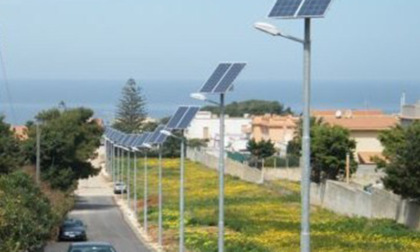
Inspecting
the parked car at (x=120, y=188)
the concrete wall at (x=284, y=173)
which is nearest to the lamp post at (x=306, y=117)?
the parked car at (x=120, y=188)

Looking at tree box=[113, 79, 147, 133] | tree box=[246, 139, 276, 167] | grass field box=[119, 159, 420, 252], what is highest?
tree box=[113, 79, 147, 133]

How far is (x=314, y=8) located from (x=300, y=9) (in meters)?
0.22

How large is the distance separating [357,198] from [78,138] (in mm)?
26435

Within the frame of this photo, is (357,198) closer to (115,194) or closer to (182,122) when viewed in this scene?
(182,122)

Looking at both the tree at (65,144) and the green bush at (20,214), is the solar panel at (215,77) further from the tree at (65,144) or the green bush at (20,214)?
the tree at (65,144)

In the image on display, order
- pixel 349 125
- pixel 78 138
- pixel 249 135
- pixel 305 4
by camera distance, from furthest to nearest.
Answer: pixel 249 135 < pixel 349 125 < pixel 78 138 < pixel 305 4

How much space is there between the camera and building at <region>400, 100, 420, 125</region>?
7862 cm

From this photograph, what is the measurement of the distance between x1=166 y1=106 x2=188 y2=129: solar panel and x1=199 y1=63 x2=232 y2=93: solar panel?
8676 millimetres

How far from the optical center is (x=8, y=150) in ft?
188

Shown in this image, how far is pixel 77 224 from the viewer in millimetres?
50531

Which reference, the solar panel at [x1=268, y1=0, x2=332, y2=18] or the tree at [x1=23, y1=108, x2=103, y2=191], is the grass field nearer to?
the tree at [x1=23, y1=108, x2=103, y2=191]

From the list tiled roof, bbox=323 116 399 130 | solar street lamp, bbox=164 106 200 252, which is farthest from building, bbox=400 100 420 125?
solar street lamp, bbox=164 106 200 252

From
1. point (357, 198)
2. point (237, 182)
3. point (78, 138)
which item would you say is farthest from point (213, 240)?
point (237, 182)

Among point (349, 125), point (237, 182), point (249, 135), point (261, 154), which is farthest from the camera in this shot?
point (249, 135)
